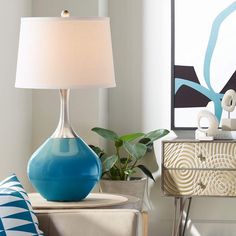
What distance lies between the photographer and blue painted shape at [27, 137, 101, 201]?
2779 mm

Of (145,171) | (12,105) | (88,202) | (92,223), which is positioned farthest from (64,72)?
(145,171)

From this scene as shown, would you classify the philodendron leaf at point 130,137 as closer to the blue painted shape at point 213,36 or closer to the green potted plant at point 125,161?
the green potted plant at point 125,161

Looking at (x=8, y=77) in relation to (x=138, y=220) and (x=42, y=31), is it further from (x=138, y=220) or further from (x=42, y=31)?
(x=138, y=220)

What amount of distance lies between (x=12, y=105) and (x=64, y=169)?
1.22m

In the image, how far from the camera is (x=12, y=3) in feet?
12.8

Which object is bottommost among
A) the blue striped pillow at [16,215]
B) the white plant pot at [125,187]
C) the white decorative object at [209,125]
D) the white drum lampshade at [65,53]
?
the white plant pot at [125,187]

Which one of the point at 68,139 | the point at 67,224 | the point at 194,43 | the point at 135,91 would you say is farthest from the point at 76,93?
the point at 67,224

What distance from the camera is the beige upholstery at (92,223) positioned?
7.63ft

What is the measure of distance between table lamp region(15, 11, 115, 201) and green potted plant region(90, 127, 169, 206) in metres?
1.29

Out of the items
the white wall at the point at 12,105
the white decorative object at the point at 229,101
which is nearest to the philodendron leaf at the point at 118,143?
the white wall at the point at 12,105

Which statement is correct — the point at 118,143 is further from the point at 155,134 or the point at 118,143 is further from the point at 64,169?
the point at 64,169

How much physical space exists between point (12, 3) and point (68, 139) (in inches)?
52.4

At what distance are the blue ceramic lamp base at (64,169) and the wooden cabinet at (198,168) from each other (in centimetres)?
133

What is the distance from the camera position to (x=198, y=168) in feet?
13.4
